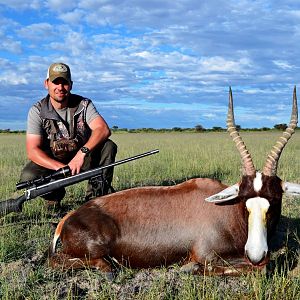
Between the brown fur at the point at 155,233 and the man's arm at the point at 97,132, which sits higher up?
the man's arm at the point at 97,132

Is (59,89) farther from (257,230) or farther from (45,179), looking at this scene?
(257,230)

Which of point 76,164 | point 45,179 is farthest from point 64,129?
point 45,179

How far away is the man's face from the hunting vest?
0.74 ft

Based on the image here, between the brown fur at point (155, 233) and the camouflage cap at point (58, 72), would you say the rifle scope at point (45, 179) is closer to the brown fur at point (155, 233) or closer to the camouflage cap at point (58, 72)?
the camouflage cap at point (58, 72)

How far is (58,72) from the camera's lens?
7805 millimetres

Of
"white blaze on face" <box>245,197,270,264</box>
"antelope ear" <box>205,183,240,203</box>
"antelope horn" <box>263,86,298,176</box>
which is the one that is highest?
"antelope horn" <box>263,86,298,176</box>

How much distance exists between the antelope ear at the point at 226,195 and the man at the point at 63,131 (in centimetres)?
310

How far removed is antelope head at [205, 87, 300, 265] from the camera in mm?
4426

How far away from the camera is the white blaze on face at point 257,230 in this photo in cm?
440

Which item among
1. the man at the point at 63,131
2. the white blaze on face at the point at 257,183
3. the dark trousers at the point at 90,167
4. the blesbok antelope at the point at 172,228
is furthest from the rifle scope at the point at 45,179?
the white blaze on face at the point at 257,183

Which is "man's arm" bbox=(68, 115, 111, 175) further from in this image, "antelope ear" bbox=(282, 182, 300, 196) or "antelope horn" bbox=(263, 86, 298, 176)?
"antelope ear" bbox=(282, 182, 300, 196)

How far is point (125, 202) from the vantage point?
532cm

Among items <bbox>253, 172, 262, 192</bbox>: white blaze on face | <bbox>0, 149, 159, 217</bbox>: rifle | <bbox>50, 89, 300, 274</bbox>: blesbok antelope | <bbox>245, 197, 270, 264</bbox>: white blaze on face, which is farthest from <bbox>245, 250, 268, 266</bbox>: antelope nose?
<bbox>0, 149, 159, 217</bbox>: rifle

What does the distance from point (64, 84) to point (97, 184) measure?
69.1 inches
